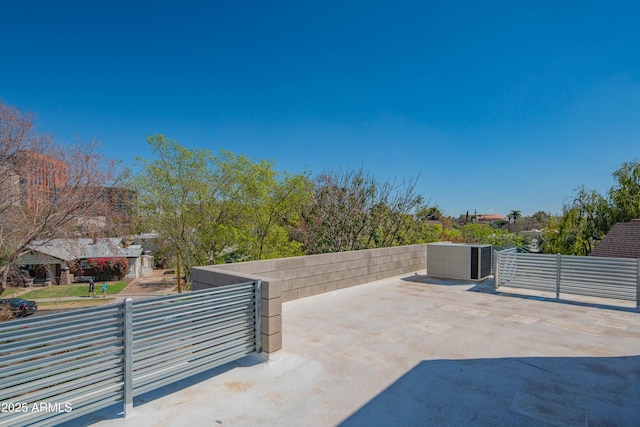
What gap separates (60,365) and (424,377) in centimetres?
304

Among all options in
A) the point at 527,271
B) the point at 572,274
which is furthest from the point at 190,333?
the point at 572,274

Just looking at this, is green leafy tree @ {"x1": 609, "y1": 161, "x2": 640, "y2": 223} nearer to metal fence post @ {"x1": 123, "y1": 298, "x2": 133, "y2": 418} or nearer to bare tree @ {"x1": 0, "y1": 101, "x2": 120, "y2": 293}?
metal fence post @ {"x1": 123, "y1": 298, "x2": 133, "y2": 418}

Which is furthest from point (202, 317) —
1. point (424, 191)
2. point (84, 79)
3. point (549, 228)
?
point (84, 79)

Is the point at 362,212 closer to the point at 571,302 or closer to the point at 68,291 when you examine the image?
the point at 571,302

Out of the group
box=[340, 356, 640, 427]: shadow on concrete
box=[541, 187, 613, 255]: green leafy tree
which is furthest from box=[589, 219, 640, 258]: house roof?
box=[340, 356, 640, 427]: shadow on concrete

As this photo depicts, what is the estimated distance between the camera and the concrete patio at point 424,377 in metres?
2.59

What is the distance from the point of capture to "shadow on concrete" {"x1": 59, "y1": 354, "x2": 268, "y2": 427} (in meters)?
2.50

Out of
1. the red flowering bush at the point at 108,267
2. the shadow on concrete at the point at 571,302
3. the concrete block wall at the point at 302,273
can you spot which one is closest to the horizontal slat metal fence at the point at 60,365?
the concrete block wall at the point at 302,273

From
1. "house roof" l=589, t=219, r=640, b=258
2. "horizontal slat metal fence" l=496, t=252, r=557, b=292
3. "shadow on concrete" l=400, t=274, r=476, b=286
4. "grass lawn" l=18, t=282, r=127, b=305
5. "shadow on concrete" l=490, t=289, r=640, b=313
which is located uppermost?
"house roof" l=589, t=219, r=640, b=258

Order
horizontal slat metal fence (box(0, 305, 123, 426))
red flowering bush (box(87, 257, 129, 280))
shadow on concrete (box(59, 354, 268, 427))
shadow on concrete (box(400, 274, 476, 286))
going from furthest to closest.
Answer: red flowering bush (box(87, 257, 129, 280))
shadow on concrete (box(400, 274, 476, 286))
shadow on concrete (box(59, 354, 268, 427))
horizontal slat metal fence (box(0, 305, 123, 426))

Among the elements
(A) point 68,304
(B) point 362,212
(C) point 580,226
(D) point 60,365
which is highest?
(B) point 362,212

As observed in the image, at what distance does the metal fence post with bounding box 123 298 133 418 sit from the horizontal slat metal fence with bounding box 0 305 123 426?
0.12ft

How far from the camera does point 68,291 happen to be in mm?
25344

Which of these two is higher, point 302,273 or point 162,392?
point 302,273
